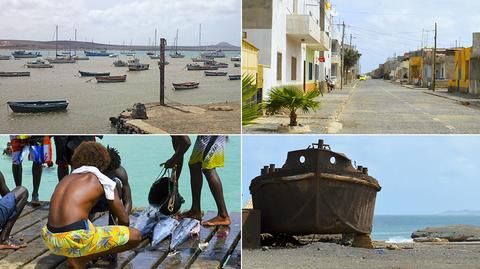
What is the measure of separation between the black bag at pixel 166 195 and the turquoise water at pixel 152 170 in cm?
52

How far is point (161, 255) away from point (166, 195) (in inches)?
27.5

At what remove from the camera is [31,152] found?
728 cm

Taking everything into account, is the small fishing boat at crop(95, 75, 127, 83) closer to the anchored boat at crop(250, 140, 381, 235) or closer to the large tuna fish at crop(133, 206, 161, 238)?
the anchored boat at crop(250, 140, 381, 235)

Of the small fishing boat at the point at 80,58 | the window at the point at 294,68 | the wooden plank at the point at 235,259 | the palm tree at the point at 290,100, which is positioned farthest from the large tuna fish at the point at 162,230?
the small fishing boat at the point at 80,58

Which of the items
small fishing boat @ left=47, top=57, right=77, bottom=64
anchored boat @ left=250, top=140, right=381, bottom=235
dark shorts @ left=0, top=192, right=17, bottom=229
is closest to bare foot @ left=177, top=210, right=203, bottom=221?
dark shorts @ left=0, top=192, right=17, bottom=229

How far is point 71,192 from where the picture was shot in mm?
4934

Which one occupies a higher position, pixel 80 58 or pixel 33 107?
pixel 80 58

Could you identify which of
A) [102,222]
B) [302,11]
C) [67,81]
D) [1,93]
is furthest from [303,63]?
[67,81]

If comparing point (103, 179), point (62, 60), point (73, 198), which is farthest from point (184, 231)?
point (62, 60)

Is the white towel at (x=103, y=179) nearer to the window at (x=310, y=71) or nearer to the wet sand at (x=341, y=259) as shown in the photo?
the wet sand at (x=341, y=259)

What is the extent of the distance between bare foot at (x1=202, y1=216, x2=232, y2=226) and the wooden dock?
0.07 m

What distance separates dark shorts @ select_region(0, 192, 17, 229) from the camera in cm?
571

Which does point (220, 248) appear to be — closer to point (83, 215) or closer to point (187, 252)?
point (187, 252)

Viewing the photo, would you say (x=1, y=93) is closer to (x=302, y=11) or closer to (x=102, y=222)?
(x=302, y=11)
